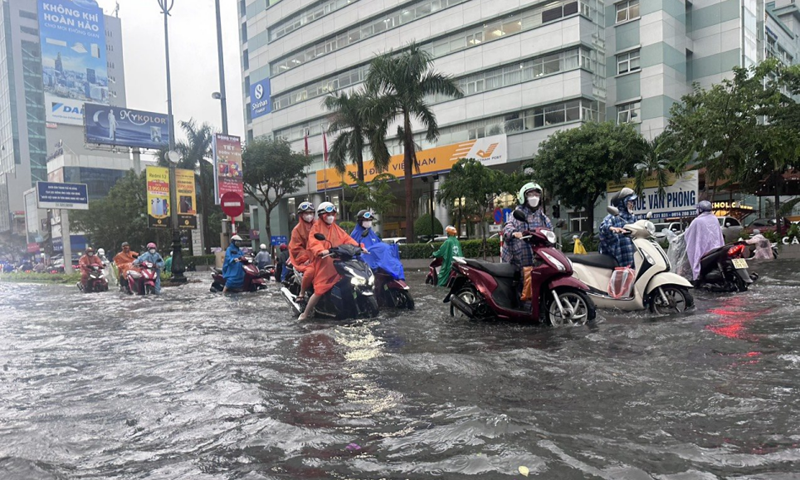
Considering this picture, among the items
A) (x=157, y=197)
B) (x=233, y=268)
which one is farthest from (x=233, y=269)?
(x=157, y=197)

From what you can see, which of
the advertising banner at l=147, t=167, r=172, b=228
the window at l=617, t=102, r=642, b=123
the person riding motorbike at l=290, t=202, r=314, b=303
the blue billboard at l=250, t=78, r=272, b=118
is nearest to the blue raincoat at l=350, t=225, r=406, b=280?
the person riding motorbike at l=290, t=202, r=314, b=303

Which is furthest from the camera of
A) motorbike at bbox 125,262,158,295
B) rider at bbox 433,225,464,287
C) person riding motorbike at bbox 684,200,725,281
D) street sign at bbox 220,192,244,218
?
street sign at bbox 220,192,244,218

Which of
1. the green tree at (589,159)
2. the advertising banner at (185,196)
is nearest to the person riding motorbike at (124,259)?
the advertising banner at (185,196)

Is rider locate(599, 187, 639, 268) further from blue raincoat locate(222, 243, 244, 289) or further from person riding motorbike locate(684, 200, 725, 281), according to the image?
blue raincoat locate(222, 243, 244, 289)

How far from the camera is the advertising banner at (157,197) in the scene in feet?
75.6

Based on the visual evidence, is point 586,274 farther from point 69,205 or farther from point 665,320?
point 69,205

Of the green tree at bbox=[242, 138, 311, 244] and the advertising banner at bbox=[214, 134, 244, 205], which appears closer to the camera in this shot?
the advertising banner at bbox=[214, 134, 244, 205]

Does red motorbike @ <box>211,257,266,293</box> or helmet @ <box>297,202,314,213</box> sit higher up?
helmet @ <box>297,202,314,213</box>

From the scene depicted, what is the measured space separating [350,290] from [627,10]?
32.1 m

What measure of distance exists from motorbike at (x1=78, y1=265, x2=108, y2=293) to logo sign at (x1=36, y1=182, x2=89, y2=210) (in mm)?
12477

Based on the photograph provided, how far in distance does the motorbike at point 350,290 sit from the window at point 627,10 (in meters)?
31.5

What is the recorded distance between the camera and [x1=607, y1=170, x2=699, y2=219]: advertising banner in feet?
72.9

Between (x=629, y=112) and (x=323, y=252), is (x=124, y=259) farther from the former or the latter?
(x=629, y=112)

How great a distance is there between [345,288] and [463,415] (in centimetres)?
419
